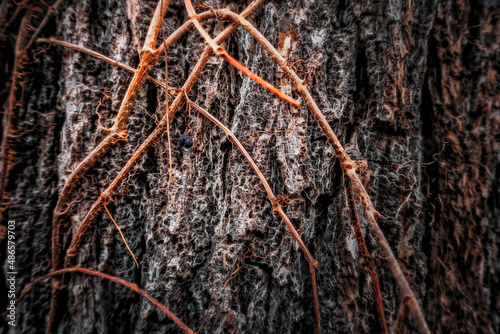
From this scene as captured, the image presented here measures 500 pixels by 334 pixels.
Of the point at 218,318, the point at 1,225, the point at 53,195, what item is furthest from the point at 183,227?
the point at 1,225

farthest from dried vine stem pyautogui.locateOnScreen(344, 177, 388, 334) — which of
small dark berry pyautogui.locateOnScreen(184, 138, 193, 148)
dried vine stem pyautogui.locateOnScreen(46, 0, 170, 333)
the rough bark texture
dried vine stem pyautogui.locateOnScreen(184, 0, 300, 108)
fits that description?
dried vine stem pyautogui.locateOnScreen(46, 0, 170, 333)

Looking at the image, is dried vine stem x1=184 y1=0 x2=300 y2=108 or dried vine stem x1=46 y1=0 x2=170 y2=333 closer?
→ dried vine stem x1=184 y1=0 x2=300 y2=108

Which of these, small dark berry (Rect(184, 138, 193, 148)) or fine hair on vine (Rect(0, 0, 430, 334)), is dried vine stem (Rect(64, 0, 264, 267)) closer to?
fine hair on vine (Rect(0, 0, 430, 334))

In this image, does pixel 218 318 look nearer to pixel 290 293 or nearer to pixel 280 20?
pixel 290 293

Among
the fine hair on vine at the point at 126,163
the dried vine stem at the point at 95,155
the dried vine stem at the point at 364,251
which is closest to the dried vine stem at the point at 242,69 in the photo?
the fine hair on vine at the point at 126,163

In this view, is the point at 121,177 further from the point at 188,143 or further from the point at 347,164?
the point at 347,164
